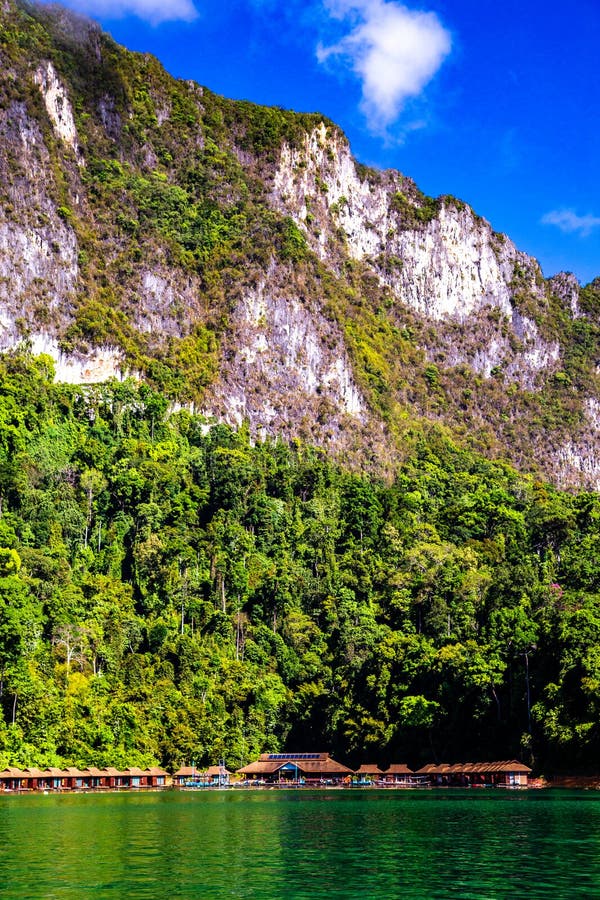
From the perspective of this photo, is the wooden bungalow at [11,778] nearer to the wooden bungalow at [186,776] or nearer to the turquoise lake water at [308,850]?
the turquoise lake water at [308,850]

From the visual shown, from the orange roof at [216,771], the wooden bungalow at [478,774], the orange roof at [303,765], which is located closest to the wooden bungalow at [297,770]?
the orange roof at [303,765]

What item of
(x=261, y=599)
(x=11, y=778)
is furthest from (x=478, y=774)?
(x=261, y=599)

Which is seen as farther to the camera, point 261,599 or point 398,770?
point 261,599

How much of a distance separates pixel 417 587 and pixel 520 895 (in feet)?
280

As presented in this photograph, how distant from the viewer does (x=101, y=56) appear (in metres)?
194

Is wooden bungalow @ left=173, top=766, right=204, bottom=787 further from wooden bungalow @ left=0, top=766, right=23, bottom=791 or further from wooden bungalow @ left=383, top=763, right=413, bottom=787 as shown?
wooden bungalow @ left=0, top=766, right=23, bottom=791

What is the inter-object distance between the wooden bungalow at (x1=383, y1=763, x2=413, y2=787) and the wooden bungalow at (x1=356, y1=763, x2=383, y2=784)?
604 mm

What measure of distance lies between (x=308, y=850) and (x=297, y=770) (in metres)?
61.5

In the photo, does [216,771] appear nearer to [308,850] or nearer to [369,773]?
[369,773]

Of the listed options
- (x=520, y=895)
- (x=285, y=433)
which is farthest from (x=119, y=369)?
(x=520, y=895)

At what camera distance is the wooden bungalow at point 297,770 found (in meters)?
102

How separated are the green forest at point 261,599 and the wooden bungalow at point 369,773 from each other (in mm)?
1990

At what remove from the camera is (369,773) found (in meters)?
98.6

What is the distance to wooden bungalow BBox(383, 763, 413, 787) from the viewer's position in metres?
95.5
